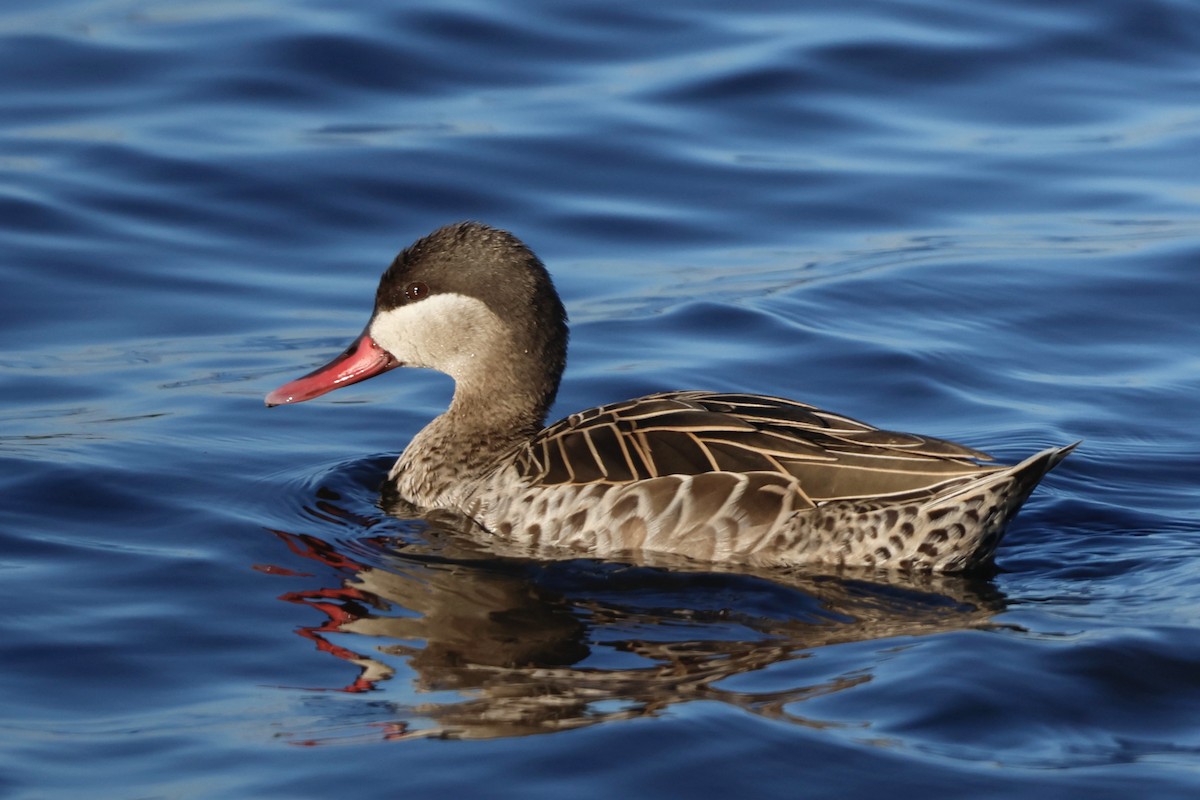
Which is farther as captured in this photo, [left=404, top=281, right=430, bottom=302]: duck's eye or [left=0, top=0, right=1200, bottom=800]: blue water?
[left=404, top=281, right=430, bottom=302]: duck's eye

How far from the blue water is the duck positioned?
200 mm

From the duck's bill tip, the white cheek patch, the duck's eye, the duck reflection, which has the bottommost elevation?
the duck reflection

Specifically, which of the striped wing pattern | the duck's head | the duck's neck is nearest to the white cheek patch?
the duck's head

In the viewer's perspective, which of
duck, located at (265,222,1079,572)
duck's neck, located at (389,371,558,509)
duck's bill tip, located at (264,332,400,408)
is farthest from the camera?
duck's bill tip, located at (264,332,400,408)

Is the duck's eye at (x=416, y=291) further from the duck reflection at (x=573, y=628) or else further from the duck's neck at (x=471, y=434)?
the duck reflection at (x=573, y=628)

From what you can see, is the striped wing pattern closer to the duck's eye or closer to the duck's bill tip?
the duck's eye

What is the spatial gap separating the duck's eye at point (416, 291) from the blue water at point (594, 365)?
81cm

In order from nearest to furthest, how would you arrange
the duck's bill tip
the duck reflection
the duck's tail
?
1. the duck reflection
2. the duck's tail
3. the duck's bill tip

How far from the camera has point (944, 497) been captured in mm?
6531

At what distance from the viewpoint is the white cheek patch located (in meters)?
7.80

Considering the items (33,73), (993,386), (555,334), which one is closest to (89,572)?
(555,334)

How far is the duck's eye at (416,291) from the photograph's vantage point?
25.8 feet

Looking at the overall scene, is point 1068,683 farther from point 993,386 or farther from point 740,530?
point 993,386

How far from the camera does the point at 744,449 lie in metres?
6.83
